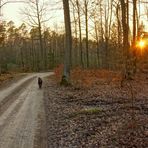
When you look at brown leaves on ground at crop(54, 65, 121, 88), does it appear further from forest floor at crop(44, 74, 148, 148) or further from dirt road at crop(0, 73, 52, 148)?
forest floor at crop(44, 74, 148, 148)

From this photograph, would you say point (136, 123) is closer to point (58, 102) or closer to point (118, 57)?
point (118, 57)

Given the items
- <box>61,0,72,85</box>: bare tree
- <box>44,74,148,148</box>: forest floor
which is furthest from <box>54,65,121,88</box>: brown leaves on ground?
<box>44,74,148,148</box>: forest floor

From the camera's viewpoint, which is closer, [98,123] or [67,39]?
[98,123]

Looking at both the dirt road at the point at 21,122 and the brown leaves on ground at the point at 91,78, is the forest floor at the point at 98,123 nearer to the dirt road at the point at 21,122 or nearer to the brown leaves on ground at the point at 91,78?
the dirt road at the point at 21,122

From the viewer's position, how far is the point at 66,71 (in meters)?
27.0

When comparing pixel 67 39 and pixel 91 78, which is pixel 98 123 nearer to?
pixel 67 39

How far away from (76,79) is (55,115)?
15930 millimetres

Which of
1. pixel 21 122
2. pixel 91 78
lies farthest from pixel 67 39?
pixel 21 122

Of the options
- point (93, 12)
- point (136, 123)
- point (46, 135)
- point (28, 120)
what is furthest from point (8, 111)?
point (93, 12)

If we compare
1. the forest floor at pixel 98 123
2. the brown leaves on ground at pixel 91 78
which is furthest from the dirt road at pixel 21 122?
the brown leaves on ground at pixel 91 78

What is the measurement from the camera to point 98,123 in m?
12.7

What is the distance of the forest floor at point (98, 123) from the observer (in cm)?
1039

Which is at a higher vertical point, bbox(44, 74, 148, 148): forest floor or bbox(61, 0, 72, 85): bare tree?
bbox(61, 0, 72, 85): bare tree

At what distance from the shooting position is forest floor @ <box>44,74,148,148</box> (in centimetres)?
1039
